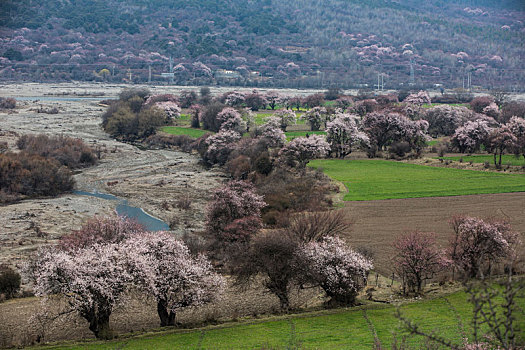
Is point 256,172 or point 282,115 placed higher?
point 282,115

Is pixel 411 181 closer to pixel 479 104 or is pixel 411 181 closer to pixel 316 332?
pixel 316 332

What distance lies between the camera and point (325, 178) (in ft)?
171

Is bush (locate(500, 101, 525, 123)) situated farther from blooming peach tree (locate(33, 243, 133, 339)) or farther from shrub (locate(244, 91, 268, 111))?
blooming peach tree (locate(33, 243, 133, 339))

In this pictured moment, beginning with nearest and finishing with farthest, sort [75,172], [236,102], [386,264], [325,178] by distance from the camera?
1. [386,264]
2. [325,178]
3. [75,172]
4. [236,102]

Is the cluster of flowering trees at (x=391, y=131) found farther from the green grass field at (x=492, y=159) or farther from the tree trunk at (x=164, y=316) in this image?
the tree trunk at (x=164, y=316)

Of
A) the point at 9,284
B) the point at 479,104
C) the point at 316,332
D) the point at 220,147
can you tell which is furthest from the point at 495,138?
the point at 9,284

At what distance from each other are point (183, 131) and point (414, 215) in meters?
52.4

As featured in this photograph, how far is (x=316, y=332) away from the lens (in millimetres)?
20656

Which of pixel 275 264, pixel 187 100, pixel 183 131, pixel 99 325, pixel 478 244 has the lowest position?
pixel 99 325

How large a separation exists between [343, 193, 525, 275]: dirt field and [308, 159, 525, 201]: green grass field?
192 cm

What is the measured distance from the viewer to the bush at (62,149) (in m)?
61.7

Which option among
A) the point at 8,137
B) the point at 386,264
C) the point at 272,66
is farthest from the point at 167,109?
the point at 272,66

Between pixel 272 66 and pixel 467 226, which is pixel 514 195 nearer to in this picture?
pixel 467 226

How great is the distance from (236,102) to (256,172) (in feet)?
169
